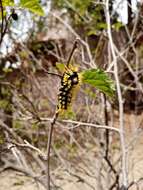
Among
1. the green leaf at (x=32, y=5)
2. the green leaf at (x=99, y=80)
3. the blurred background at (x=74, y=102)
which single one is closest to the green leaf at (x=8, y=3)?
the green leaf at (x=32, y=5)

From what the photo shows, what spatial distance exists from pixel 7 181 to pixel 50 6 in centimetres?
226

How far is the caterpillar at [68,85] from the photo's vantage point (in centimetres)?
83

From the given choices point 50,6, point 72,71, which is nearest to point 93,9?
point 50,6

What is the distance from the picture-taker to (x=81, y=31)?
5.19 m

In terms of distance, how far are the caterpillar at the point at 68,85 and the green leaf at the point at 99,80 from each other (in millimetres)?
37

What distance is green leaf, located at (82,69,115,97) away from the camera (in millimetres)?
876

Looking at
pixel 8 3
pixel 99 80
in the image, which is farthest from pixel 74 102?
pixel 99 80

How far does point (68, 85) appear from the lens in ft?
2.73

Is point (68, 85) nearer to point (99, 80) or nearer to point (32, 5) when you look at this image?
point (99, 80)

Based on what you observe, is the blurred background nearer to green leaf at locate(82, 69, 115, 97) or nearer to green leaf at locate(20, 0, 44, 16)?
green leaf at locate(20, 0, 44, 16)

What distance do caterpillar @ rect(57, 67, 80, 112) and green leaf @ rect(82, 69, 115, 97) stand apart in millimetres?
37

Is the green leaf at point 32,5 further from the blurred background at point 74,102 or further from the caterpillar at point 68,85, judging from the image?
the blurred background at point 74,102

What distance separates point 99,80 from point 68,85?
0.27 ft

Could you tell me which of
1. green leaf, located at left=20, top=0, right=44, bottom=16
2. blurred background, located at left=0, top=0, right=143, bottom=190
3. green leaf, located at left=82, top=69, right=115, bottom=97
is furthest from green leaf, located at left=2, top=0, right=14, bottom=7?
blurred background, located at left=0, top=0, right=143, bottom=190
